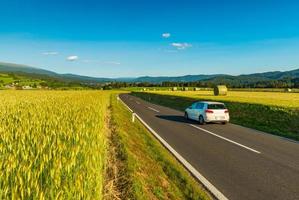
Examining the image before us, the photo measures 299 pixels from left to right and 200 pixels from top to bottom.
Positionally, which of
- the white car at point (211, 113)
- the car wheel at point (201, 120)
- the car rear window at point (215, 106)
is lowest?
the car wheel at point (201, 120)

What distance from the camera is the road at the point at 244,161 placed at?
706 centimetres

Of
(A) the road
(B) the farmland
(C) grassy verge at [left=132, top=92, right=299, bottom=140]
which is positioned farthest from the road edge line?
(C) grassy verge at [left=132, top=92, right=299, bottom=140]

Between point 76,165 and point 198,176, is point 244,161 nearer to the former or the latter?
point 198,176

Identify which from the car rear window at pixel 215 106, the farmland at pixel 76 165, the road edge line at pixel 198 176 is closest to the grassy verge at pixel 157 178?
the farmland at pixel 76 165

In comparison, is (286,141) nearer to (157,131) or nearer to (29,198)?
(157,131)

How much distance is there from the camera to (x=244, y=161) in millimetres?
9672

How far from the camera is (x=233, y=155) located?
10.5 m

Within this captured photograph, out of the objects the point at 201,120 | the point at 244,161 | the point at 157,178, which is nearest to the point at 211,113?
the point at 201,120

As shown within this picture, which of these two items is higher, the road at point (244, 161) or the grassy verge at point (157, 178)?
the grassy verge at point (157, 178)

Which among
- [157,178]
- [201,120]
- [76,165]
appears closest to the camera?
[76,165]

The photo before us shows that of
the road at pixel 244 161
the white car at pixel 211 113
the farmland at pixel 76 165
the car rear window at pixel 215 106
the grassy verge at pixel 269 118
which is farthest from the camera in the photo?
the car rear window at pixel 215 106

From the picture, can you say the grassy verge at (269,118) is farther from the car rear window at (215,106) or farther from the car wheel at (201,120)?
the car wheel at (201,120)

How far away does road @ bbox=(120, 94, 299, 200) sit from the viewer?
23.2 feet

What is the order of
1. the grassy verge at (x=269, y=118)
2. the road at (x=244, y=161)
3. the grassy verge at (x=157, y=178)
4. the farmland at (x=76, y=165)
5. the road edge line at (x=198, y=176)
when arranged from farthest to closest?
1. the grassy verge at (x=269, y=118)
2. the road at (x=244, y=161)
3. the road edge line at (x=198, y=176)
4. the grassy verge at (x=157, y=178)
5. the farmland at (x=76, y=165)
